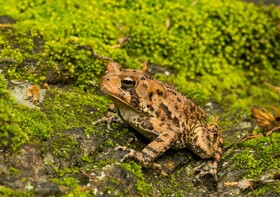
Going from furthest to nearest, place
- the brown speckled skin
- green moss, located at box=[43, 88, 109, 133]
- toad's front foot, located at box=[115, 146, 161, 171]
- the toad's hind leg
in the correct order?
the toad's hind leg < green moss, located at box=[43, 88, 109, 133] < the brown speckled skin < toad's front foot, located at box=[115, 146, 161, 171]

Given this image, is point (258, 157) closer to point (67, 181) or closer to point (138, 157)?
point (138, 157)

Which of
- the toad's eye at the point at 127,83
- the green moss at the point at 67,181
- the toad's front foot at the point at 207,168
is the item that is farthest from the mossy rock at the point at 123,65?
the toad's eye at the point at 127,83

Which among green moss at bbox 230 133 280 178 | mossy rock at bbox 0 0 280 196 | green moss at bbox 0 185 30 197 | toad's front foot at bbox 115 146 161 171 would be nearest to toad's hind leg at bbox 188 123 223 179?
Result: mossy rock at bbox 0 0 280 196

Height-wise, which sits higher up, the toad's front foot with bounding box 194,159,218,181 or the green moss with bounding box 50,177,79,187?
the green moss with bounding box 50,177,79,187

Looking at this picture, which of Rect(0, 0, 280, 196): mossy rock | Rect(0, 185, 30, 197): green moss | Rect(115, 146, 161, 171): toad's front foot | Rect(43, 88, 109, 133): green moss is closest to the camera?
Rect(0, 185, 30, 197): green moss

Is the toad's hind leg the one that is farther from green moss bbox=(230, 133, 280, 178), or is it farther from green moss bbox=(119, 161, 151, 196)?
green moss bbox=(119, 161, 151, 196)

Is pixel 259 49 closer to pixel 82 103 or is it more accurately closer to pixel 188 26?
pixel 188 26

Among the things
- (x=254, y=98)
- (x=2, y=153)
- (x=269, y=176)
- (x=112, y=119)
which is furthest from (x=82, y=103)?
(x=254, y=98)

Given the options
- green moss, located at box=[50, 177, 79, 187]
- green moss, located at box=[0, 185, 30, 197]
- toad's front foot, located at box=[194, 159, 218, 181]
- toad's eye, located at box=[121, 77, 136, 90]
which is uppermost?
toad's eye, located at box=[121, 77, 136, 90]

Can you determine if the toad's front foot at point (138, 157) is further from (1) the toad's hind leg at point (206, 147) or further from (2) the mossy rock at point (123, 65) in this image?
(1) the toad's hind leg at point (206, 147)
